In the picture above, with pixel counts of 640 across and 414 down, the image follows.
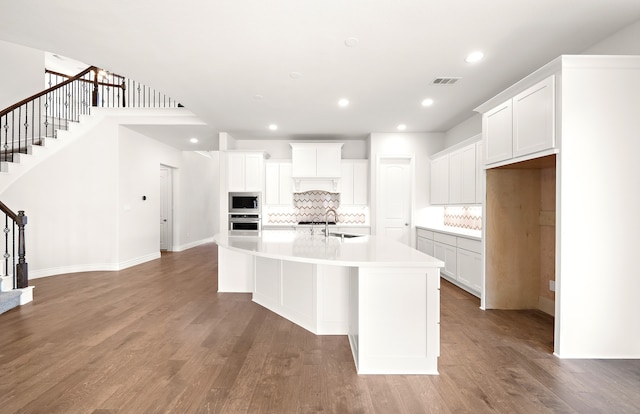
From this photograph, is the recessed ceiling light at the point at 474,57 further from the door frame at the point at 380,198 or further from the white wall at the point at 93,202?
the white wall at the point at 93,202

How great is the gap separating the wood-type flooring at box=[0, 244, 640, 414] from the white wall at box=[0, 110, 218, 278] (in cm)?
228

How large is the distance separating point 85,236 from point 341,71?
5566 mm

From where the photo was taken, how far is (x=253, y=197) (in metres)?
6.86

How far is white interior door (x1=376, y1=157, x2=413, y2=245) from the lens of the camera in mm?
6891

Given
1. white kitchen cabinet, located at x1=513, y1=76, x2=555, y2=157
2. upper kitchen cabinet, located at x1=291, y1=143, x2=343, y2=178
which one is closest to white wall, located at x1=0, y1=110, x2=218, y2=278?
upper kitchen cabinet, located at x1=291, y1=143, x2=343, y2=178

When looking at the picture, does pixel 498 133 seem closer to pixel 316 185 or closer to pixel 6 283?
pixel 316 185

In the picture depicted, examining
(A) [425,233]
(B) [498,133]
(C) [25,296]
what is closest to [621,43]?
Result: (B) [498,133]

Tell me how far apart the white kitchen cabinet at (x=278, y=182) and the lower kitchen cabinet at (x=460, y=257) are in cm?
306

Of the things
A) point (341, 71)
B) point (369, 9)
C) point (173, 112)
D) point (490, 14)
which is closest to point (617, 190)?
point (490, 14)

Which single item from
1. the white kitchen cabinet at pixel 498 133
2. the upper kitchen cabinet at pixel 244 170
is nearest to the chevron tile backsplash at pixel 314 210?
the upper kitchen cabinet at pixel 244 170

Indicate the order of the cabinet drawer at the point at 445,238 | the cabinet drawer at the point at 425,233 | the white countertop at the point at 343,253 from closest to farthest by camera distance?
the white countertop at the point at 343,253 → the cabinet drawer at the point at 445,238 → the cabinet drawer at the point at 425,233

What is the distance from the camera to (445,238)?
5.37 metres

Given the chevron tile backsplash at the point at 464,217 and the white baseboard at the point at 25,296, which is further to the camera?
the chevron tile backsplash at the point at 464,217

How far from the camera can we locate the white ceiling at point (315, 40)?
262 centimetres
